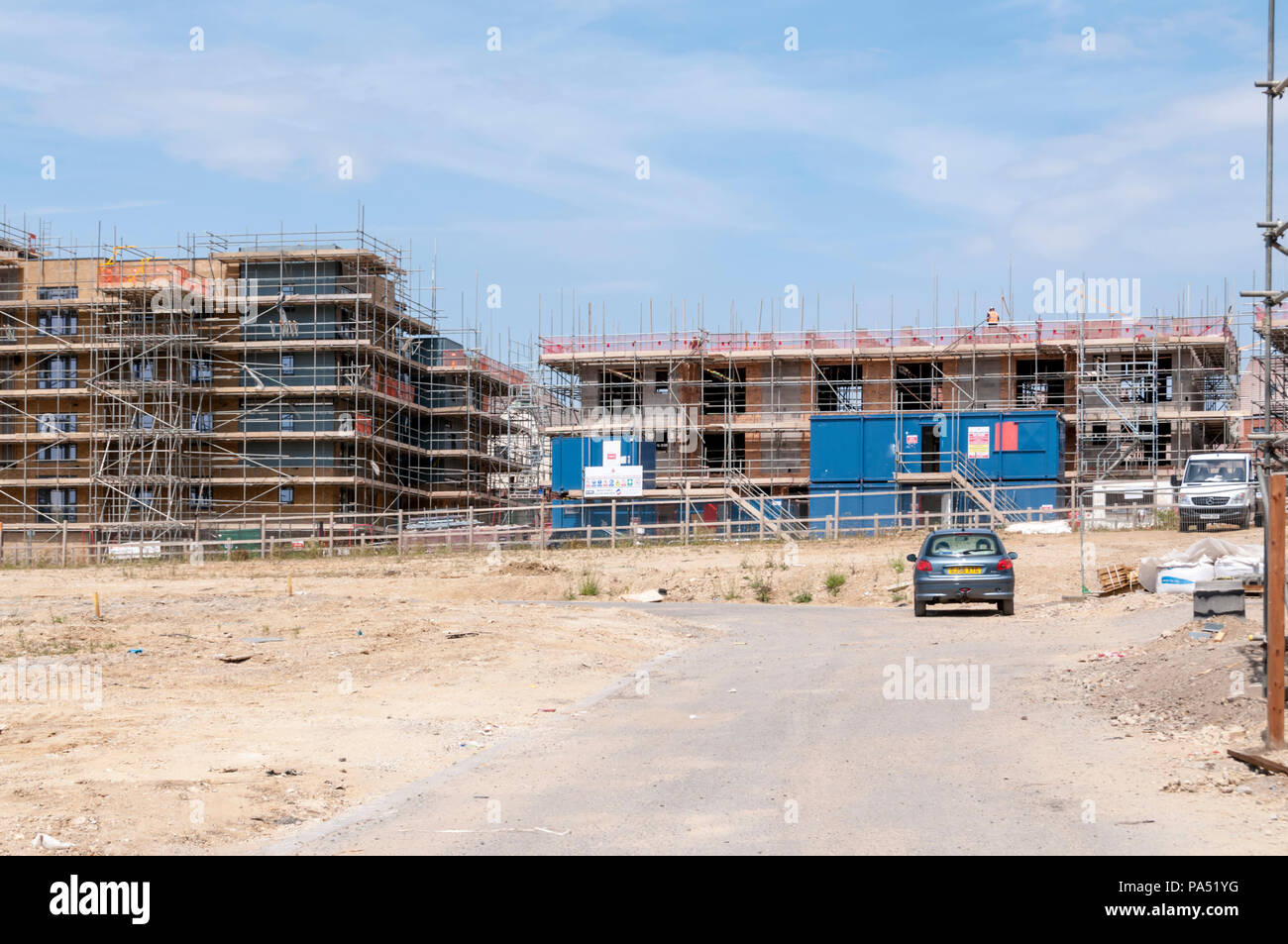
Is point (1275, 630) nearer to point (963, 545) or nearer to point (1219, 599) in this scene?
point (1219, 599)

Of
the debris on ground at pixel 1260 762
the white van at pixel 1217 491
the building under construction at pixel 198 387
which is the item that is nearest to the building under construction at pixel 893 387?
the building under construction at pixel 198 387

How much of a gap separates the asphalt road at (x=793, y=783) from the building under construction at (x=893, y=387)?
4500 centimetres

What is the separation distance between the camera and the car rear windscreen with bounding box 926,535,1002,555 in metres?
23.0

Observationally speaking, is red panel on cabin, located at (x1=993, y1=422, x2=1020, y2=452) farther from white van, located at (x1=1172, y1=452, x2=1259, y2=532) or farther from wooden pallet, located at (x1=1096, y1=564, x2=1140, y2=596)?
wooden pallet, located at (x1=1096, y1=564, x2=1140, y2=596)

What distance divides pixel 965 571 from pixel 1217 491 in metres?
18.3

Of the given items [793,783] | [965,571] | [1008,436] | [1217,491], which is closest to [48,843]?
[793,783]

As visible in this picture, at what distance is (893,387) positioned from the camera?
6253 centimetres

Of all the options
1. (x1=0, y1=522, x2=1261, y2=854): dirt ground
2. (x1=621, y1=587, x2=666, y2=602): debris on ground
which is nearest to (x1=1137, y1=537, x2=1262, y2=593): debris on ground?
(x1=0, y1=522, x2=1261, y2=854): dirt ground

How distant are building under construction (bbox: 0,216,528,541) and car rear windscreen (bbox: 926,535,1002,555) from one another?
1690 inches

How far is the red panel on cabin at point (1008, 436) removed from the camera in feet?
181
